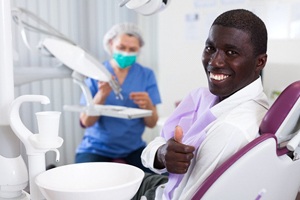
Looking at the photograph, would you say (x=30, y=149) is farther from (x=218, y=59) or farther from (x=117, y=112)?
(x=117, y=112)

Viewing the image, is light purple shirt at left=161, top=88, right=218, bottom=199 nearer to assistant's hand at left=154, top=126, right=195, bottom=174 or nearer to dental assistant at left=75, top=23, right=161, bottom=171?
assistant's hand at left=154, top=126, right=195, bottom=174

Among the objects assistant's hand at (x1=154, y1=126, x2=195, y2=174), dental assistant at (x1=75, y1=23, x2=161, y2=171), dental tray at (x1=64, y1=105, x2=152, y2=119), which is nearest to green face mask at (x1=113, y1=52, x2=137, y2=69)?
dental assistant at (x1=75, y1=23, x2=161, y2=171)

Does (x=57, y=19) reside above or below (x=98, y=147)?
above

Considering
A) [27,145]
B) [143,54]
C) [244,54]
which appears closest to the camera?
[27,145]

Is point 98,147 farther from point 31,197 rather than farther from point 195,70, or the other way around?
point 31,197

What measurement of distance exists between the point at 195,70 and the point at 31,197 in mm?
1956

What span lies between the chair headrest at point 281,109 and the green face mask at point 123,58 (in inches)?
52.1

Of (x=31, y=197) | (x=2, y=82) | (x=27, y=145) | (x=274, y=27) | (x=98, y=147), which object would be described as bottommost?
(x=98, y=147)

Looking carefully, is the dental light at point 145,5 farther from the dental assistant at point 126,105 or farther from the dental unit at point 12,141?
the dental assistant at point 126,105

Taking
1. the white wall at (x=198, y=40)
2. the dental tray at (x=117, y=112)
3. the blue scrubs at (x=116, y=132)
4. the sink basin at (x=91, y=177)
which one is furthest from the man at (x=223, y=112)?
the white wall at (x=198, y=40)

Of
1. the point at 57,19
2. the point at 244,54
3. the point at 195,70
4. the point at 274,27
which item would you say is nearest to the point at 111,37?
the point at 57,19

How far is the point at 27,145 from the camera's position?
83 cm

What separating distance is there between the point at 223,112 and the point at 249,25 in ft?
0.79

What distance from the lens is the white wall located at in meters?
2.23
